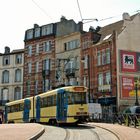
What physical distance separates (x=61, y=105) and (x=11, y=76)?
42.0m

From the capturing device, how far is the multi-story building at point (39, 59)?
2395 inches

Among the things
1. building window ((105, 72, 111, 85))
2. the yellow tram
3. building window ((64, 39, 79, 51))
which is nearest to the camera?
the yellow tram

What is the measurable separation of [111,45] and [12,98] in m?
25.4

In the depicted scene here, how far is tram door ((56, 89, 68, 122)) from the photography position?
27172mm

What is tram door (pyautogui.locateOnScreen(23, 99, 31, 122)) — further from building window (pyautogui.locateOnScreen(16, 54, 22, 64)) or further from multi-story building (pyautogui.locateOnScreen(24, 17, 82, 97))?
building window (pyautogui.locateOnScreen(16, 54, 22, 64))

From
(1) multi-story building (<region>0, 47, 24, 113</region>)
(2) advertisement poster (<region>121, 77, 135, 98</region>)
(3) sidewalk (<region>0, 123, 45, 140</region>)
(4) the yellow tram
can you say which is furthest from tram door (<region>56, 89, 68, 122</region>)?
(1) multi-story building (<region>0, 47, 24, 113</region>)

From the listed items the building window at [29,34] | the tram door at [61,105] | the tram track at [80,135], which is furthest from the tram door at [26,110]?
the building window at [29,34]

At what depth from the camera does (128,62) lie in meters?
49.4

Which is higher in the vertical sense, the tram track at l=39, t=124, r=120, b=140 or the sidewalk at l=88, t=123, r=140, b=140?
the sidewalk at l=88, t=123, r=140, b=140

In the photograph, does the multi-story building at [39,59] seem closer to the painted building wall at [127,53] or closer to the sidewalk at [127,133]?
the painted building wall at [127,53]

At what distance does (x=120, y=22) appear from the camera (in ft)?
174

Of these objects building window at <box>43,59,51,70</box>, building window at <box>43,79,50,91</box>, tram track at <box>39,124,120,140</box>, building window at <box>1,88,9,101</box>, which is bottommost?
tram track at <box>39,124,120,140</box>

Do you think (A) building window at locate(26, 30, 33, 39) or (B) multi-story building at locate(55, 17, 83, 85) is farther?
(A) building window at locate(26, 30, 33, 39)

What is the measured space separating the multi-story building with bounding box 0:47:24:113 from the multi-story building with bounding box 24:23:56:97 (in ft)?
6.25
